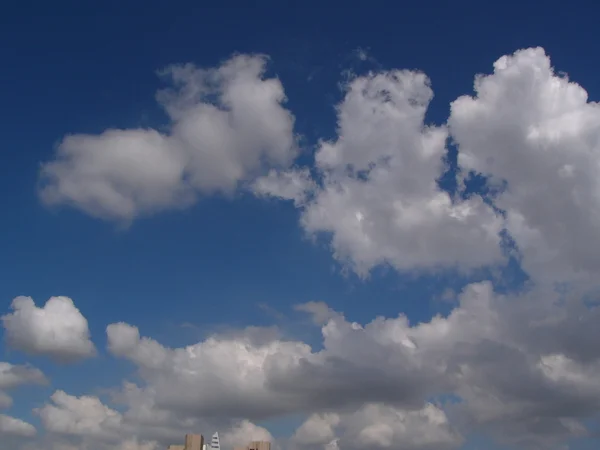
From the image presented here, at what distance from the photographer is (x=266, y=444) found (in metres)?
86.9

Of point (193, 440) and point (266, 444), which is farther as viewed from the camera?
point (266, 444)

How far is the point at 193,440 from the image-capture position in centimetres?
7500

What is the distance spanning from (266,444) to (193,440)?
49.3ft
